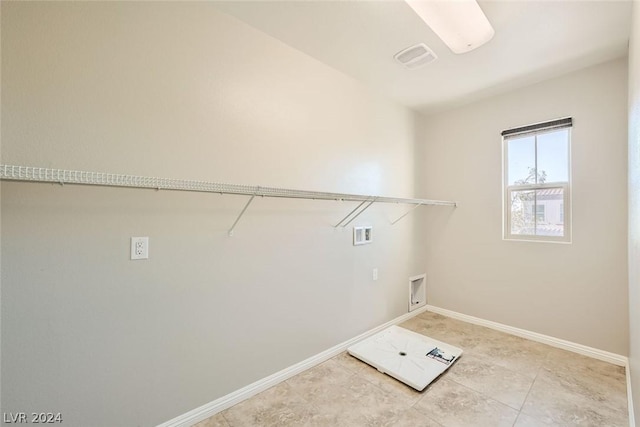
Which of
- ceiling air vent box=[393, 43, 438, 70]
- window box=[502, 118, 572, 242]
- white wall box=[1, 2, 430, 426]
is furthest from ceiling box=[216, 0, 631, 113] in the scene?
window box=[502, 118, 572, 242]

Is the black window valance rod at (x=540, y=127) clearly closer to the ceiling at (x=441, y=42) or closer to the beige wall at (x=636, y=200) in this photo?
the ceiling at (x=441, y=42)

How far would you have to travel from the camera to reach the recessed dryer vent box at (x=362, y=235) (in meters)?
2.50

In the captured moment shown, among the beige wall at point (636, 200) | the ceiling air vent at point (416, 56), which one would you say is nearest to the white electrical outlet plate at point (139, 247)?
the ceiling air vent at point (416, 56)

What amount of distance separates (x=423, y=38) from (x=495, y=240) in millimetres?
2189

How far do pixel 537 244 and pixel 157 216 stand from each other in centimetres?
330

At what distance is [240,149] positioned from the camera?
176cm

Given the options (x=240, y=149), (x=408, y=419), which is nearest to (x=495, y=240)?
(x=408, y=419)

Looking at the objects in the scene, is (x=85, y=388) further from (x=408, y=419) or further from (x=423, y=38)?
(x=423, y=38)

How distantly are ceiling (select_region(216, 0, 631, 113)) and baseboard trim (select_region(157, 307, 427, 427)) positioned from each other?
2.50 m

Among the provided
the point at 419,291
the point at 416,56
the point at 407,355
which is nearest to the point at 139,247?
the point at 407,355

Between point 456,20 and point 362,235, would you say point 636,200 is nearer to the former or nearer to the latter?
point 456,20

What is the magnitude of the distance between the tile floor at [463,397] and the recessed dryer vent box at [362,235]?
3.38 ft

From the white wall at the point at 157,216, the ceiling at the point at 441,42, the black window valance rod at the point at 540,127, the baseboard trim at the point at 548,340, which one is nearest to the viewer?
the white wall at the point at 157,216

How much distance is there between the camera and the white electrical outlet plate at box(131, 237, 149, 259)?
4.54 feet
